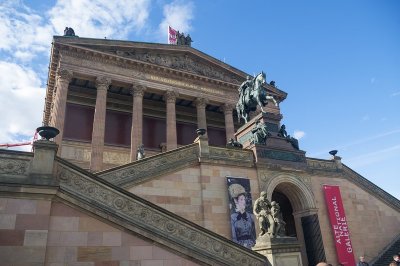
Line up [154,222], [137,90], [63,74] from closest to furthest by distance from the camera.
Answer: [154,222]
[63,74]
[137,90]

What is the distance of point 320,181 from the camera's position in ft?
70.0

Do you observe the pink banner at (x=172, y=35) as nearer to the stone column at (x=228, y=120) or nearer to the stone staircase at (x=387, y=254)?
the stone column at (x=228, y=120)

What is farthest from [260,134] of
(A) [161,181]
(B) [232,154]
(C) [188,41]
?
(C) [188,41]

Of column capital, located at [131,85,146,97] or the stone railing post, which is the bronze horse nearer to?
column capital, located at [131,85,146,97]

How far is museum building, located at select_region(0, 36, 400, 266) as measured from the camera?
8.80 m

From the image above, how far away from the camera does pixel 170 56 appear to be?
36.6m

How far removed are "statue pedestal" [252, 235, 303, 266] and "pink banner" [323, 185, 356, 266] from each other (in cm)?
1036

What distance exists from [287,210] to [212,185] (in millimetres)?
6754

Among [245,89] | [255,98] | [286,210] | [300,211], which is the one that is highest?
[245,89]

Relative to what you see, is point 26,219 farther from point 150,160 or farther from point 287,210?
point 287,210

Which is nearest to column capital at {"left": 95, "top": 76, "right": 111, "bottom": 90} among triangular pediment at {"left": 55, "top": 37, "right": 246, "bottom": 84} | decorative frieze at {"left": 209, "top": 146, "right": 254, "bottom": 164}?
triangular pediment at {"left": 55, "top": 37, "right": 246, "bottom": 84}

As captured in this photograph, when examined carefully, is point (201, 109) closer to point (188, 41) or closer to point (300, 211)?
point (188, 41)

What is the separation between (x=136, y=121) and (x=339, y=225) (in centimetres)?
1855

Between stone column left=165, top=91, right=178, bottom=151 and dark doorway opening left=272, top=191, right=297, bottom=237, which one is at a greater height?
stone column left=165, top=91, right=178, bottom=151
